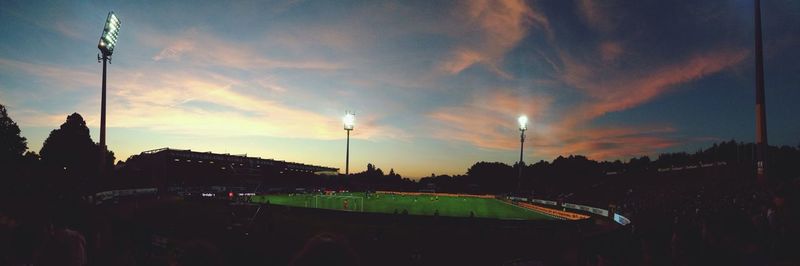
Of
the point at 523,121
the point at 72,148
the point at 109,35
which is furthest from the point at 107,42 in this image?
the point at 72,148

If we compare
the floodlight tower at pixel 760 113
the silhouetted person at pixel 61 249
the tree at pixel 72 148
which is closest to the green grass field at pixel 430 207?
the floodlight tower at pixel 760 113

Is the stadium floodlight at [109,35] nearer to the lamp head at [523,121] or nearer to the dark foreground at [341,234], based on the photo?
Answer: the dark foreground at [341,234]

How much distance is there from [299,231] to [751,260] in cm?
1975

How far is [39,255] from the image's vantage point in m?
5.93

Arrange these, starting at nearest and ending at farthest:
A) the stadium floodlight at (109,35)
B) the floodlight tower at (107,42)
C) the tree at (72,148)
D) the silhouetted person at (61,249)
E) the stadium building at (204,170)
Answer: the silhouetted person at (61,249)
the floodlight tower at (107,42)
the stadium floodlight at (109,35)
the stadium building at (204,170)
the tree at (72,148)

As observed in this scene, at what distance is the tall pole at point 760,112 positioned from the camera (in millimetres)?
15875

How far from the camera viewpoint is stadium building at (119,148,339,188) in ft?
182

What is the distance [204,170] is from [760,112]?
8604 cm

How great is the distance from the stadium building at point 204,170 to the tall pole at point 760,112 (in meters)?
51.4

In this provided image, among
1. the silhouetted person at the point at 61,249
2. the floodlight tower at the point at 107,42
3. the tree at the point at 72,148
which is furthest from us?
the tree at the point at 72,148

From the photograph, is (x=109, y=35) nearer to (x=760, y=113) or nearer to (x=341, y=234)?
(x=341, y=234)

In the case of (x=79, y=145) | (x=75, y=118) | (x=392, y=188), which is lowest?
(x=392, y=188)

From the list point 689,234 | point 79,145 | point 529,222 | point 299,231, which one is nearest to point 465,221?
point 529,222

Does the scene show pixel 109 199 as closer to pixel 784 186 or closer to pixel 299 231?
pixel 299 231
